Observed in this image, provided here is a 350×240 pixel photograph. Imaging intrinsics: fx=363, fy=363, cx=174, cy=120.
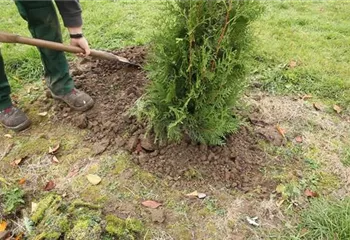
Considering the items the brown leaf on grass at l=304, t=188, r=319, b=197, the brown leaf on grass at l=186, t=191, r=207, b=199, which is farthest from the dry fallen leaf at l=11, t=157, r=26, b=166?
the brown leaf on grass at l=304, t=188, r=319, b=197

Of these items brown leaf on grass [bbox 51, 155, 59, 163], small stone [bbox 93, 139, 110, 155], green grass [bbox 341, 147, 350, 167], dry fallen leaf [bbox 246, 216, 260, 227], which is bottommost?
green grass [bbox 341, 147, 350, 167]

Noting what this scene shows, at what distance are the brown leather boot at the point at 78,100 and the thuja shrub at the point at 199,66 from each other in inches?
31.7

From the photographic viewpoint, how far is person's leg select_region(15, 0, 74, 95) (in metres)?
3.08

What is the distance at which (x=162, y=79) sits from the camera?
2.65 meters

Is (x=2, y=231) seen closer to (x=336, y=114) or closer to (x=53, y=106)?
(x=53, y=106)

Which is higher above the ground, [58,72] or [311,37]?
[58,72]

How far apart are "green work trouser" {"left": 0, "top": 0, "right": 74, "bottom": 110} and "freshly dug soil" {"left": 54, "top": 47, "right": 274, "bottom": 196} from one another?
0.24 metres

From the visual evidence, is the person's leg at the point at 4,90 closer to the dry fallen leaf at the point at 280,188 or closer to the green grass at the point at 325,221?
the dry fallen leaf at the point at 280,188

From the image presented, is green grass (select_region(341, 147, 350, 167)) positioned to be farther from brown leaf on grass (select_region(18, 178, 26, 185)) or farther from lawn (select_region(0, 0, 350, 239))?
brown leaf on grass (select_region(18, 178, 26, 185))

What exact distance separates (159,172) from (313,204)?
120cm

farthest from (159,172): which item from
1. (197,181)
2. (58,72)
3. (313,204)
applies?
(58,72)

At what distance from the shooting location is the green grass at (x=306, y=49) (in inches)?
159

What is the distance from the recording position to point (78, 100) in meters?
3.46

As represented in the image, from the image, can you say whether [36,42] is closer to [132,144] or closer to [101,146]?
[101,146]
